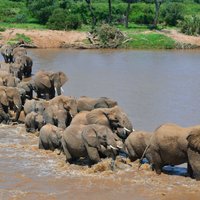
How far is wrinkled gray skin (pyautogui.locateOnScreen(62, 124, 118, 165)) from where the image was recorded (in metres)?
10.6

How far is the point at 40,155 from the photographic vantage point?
39.5 feet

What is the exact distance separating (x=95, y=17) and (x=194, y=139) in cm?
4092

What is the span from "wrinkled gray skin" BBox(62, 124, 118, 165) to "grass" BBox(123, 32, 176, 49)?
96.7ft

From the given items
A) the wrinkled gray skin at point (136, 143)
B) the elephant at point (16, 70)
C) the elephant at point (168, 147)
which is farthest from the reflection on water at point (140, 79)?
the elephant at point (168, 147)

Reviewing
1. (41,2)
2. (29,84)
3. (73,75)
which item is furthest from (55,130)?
(41,2)

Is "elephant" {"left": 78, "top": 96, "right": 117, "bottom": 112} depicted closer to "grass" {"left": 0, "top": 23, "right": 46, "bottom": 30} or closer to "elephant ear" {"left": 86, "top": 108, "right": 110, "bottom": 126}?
"elephant ear" {"left": 86, "top": 108, "right": 110, "bottom": 126}

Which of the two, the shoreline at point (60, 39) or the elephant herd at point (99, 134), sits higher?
the elephant herd at point (99, 134)

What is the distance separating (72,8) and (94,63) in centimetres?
2080

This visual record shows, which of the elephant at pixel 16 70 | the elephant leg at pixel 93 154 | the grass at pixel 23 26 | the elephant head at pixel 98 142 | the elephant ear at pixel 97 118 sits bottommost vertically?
the grass at pixel 23 26

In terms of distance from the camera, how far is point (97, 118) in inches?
457

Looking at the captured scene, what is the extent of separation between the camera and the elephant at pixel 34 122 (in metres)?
14.0

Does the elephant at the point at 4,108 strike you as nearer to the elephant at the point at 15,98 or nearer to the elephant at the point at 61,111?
the elephant at the point at 15,98

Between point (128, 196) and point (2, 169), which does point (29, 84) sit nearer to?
point (2, 169)

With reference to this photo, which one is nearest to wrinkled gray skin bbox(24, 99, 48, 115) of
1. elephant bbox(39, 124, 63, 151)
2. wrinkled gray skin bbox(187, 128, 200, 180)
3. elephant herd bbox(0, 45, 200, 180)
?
elephant herd bbox(0, 45, 200, 180)
